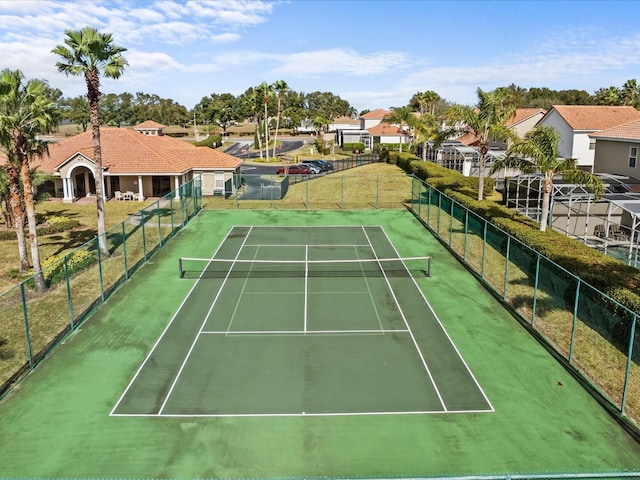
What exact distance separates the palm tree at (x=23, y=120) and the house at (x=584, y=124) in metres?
37.8

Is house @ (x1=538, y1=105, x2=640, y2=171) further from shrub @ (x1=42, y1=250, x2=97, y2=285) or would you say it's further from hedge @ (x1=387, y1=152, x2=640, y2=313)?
shrub @ (x1=42, y1=250, x2=97, y2=285)

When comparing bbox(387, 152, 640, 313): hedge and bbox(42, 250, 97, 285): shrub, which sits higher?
bbox(387, 152, 640, 313): hedge

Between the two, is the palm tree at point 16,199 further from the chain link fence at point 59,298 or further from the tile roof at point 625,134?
the tile roof at point 625,134

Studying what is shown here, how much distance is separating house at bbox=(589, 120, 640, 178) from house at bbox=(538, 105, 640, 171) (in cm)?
694

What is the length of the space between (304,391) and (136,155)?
33.6 metres

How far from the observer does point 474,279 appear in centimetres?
2239

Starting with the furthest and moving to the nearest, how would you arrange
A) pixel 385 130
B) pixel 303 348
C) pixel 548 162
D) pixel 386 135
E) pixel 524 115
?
1. pixel 385 130
2. pixel 386 135
3. pixel 524 115
4. pixel 548 162
5. pixel 303 348

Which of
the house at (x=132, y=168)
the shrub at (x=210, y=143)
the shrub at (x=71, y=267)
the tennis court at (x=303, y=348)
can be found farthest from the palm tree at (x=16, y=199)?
the shrub at (x=210, y=143)

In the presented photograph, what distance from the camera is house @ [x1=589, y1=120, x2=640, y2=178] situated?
1304 inches

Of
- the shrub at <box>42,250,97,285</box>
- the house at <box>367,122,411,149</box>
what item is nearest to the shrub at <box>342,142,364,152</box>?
the house at <box>367,122,411,149</box>

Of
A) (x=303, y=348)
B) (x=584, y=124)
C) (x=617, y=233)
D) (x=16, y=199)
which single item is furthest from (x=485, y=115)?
(x=16, y=199)

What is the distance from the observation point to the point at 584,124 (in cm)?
4409

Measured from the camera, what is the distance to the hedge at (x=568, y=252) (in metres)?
16.6

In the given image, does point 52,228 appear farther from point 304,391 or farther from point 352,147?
point 352,147
